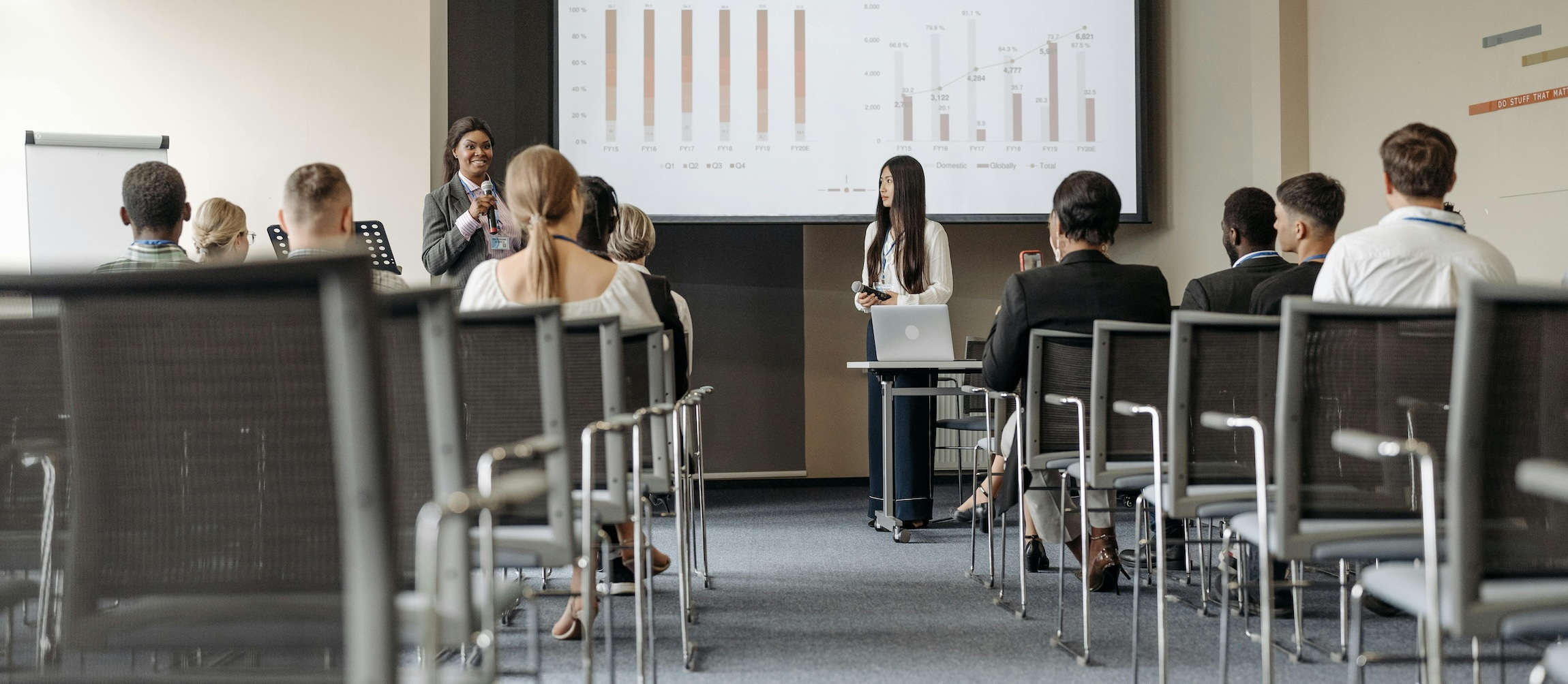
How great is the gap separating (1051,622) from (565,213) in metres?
1.67

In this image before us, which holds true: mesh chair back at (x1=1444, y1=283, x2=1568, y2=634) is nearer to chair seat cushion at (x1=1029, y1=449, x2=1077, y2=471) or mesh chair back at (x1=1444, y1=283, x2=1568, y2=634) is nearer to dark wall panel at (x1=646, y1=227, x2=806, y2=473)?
chair seat cushion at (x1=1029, y1=449, x2=1077, y2=471)

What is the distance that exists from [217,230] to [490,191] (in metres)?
0.86

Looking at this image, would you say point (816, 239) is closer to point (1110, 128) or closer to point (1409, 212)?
point (1110, 128)

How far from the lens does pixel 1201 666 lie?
246 cm

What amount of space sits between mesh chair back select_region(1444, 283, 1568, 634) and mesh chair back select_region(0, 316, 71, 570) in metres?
1.40

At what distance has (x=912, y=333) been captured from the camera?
3.99 meters

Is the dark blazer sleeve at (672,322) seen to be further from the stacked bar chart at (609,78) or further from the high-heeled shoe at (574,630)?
the stacked bar chart at (609,78)

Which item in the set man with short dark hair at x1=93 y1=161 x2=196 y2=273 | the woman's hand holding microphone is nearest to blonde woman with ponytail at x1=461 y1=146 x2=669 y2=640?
man with short dark hair at x1=93 y1=161 x2=196 y2=273

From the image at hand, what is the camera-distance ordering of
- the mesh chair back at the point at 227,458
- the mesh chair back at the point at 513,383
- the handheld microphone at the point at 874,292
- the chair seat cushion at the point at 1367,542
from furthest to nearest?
the handheld microphone at the point at 874,292
the chair seat cushion at the point at 1367,542
the mesh chair back at the point at 513,383
the mesh chair back at the point at 227,458

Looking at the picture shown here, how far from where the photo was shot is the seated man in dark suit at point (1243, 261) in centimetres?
304

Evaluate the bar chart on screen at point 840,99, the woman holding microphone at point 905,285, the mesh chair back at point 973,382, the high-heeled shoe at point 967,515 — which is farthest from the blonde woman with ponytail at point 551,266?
the bar chart on screen at point 840,99

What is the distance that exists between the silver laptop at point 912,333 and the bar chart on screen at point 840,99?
137 centimetres

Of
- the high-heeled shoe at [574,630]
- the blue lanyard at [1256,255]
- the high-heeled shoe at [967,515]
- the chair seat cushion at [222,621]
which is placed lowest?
the high-heeled shoe at [967,515]

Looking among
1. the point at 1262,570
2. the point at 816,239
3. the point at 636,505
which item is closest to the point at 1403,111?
the point at 816,239
